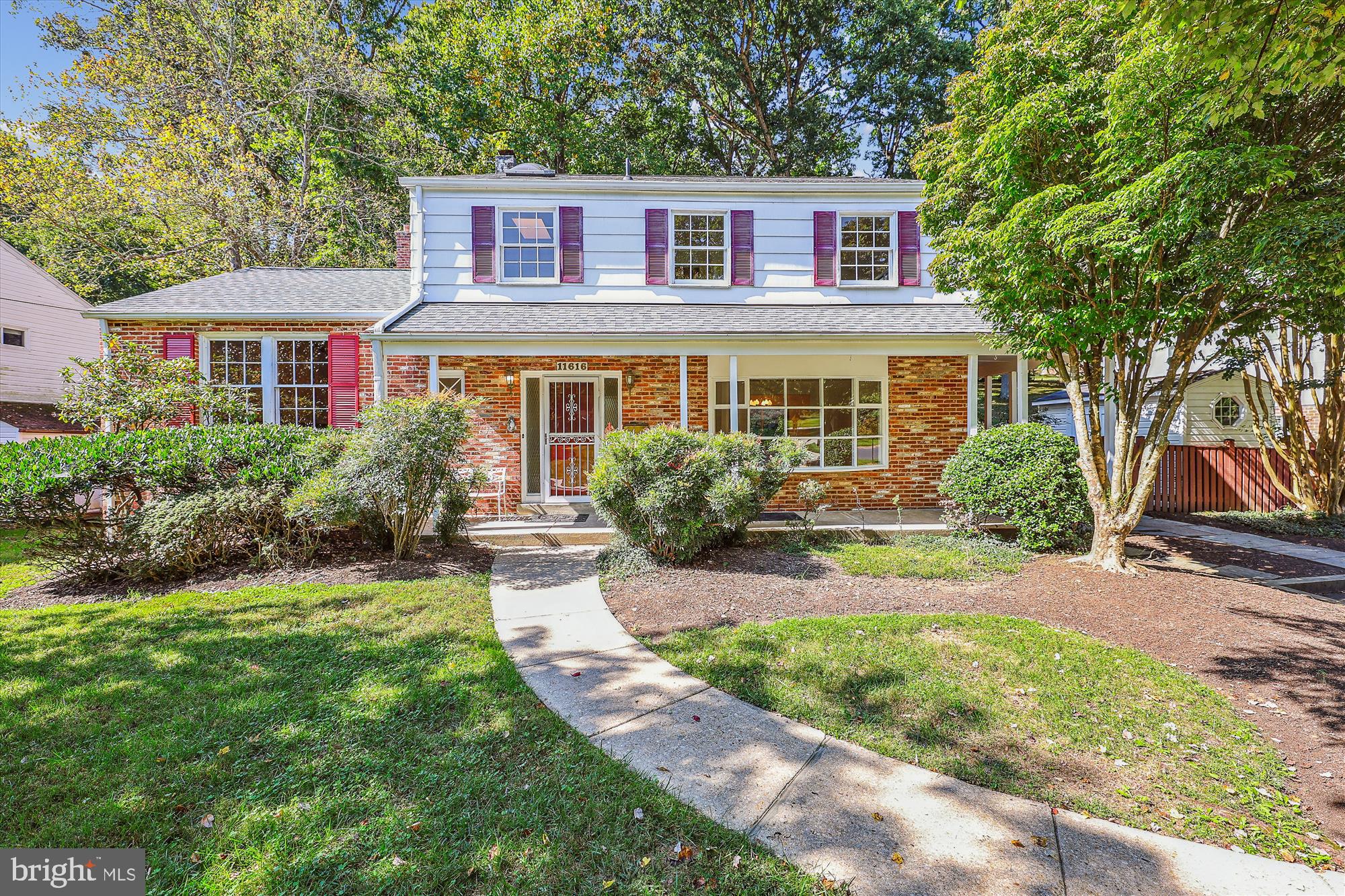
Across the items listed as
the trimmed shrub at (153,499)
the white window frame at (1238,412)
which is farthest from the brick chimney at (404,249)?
the white window frame at (1238,412)

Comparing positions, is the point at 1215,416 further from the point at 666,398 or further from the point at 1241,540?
the point at 666,398

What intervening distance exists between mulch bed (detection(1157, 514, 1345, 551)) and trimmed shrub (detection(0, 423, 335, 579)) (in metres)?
13.0

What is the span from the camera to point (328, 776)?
2.68 m

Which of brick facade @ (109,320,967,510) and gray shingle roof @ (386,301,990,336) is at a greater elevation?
gray shingle roof @ (386,301,990,336)

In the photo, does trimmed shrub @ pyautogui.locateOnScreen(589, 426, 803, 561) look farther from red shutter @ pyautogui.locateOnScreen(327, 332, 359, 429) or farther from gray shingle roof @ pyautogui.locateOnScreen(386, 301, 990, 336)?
red shutter @ pyautogui.locateOnScreen(327, 332, 359, 429)

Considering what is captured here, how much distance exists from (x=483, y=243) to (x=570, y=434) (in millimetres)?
3685

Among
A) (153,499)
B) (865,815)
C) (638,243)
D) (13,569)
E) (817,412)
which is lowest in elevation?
(865,815)

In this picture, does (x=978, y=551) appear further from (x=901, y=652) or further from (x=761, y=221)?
(x=761, y=221)

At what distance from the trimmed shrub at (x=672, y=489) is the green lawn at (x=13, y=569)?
19.7 feet

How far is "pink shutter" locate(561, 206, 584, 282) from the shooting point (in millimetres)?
9875

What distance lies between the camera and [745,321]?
359 inches

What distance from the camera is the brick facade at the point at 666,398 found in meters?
9.41

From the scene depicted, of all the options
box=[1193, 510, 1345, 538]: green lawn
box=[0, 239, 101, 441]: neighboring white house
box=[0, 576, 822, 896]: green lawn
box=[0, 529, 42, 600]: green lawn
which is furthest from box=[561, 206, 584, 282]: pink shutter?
box=[0, 239, 101, 441]: neighboring white house

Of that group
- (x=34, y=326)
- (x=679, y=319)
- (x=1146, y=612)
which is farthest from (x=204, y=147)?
(x=1146, y=612)
